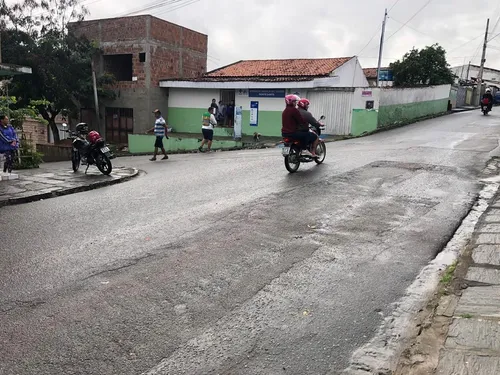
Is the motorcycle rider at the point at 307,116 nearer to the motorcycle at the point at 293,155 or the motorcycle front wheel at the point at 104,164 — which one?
the motorcycle at the point at 293,155

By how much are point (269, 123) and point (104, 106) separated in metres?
11.9

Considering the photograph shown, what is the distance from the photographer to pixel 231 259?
506 cm

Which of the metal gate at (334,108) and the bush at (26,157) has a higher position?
the metal gate at (334,108)

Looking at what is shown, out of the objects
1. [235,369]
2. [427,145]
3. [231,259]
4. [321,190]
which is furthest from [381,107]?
[235,369]

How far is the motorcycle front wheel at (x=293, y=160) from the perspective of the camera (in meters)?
10.6

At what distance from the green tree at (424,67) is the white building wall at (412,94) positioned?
0.96m

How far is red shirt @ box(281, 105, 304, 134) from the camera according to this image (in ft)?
34.7

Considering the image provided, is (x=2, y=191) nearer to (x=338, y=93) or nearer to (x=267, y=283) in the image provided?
(x=267, y=283)

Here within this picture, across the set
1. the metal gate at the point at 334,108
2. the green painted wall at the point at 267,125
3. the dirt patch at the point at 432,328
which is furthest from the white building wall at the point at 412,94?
the dirt patch at the point at 432,328

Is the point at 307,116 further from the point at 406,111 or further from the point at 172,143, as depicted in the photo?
the point at 406,111

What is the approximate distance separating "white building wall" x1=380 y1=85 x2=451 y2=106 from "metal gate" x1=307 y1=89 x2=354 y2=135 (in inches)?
93.9

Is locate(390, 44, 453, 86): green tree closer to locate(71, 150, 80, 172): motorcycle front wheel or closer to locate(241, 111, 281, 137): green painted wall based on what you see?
locate(241, 111, 281, 137): green painted wall

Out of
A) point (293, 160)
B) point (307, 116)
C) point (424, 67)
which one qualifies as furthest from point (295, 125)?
point (424, 67)

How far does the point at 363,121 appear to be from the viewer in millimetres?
22781
